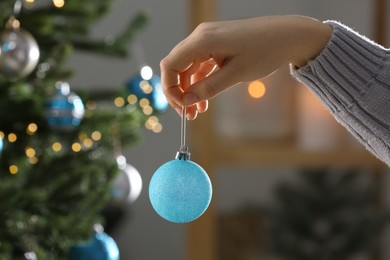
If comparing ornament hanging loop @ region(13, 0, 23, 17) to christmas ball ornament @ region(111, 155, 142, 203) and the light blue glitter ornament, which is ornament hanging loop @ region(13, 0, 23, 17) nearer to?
christmas ball ornament @ region(111, 155, 142, 203)

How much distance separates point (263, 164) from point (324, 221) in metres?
0.34

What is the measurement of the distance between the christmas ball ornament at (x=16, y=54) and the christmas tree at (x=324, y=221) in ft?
6.07

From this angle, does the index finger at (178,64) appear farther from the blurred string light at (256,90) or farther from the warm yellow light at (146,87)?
the blurred string light at (256,90)

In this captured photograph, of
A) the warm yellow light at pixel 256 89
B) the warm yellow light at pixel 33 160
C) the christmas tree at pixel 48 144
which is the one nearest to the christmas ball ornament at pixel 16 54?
the christmas tree at pixel 48 144

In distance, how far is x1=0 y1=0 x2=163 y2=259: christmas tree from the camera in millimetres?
1583

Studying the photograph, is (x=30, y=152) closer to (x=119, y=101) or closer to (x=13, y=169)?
(x=13, y=169)

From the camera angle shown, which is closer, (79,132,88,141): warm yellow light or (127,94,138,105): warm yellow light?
(79,132,88,141): warm yellow light

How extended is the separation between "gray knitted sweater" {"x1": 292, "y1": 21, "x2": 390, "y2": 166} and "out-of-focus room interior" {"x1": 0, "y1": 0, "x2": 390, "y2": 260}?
2190 mm

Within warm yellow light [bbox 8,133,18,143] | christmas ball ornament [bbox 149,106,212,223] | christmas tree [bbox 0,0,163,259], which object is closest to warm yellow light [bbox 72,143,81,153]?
christmas tree [bbox 0,0,163,259]

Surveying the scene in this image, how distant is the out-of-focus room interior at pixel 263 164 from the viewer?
313 centimetres

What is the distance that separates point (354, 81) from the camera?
83 cm

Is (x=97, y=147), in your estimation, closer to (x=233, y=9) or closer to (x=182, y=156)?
(x=182, y=156)

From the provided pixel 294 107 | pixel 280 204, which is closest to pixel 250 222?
pixel 280 204

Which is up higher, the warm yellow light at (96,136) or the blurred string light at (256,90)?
the warm yellow light at (96,136)
